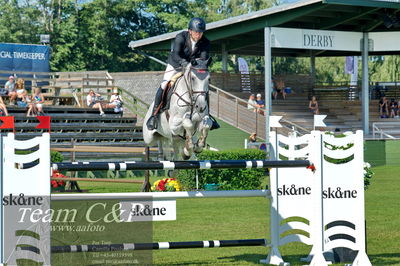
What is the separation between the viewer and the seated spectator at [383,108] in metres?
33.1

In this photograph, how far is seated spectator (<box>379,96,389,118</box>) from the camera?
3309 cm

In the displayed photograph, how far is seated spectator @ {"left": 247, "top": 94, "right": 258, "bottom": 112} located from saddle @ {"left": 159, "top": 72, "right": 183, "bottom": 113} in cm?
1798

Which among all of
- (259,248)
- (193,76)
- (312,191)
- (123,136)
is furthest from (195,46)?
(123,136)

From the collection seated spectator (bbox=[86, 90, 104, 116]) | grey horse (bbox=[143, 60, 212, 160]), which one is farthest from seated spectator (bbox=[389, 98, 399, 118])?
grey horse (bbox=[143, 60, 212, 160])

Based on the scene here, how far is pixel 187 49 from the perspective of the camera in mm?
9789

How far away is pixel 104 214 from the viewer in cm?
876

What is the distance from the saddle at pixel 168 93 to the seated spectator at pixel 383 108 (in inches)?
952

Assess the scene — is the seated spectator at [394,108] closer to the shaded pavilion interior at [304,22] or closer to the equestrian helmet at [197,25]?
the shaded pavilion interior at [304,22]

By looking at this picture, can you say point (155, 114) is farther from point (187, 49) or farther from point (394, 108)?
point (394, 108)

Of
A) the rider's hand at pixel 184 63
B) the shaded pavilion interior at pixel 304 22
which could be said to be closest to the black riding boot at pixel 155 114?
the rider's hand at pixel 184 63

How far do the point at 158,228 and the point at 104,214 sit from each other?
12.2ft

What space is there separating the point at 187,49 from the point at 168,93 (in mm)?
665

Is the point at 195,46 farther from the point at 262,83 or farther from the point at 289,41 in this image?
the point at 262,83

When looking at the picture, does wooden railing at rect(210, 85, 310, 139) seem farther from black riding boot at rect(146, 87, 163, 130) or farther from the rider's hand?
the rider's hand
